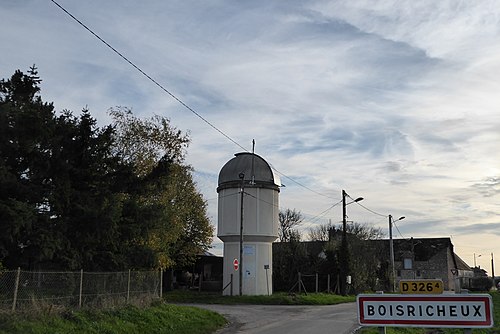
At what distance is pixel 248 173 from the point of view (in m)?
38.0

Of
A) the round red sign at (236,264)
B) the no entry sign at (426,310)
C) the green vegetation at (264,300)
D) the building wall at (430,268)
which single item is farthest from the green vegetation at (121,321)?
the building wall at (430,268)

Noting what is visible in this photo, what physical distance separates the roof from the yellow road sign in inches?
1209

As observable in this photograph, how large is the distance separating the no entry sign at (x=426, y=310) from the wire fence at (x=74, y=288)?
10940 mm

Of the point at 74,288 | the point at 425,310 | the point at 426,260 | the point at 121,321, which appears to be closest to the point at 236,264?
the point at 121,321

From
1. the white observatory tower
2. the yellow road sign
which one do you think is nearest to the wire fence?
the yellow road sign

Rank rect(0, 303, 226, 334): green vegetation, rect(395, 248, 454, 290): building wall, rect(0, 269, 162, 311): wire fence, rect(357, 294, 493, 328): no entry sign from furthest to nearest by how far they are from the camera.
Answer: rect(395, 248, 454, 290): building wall < rect(0, 269, 162, 311): wire fence < rect(0, 303, 226, 334): green vegetation < rect(357, 294, 493, 328): no entry sign

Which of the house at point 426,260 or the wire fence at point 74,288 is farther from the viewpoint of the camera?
the house at point 426,260

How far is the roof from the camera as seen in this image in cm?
3791

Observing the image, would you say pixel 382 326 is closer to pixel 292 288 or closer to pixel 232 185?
pixel 232 185

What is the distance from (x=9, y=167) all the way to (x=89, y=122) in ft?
11.7

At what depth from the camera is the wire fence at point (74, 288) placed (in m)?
13.8

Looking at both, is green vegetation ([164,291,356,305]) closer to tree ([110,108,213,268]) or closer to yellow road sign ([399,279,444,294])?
tree ([110,108,213,268])

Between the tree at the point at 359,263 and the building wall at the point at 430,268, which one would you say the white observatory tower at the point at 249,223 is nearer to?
the tree at the point at 359,263

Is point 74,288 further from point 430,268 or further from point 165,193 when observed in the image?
point 430,268
